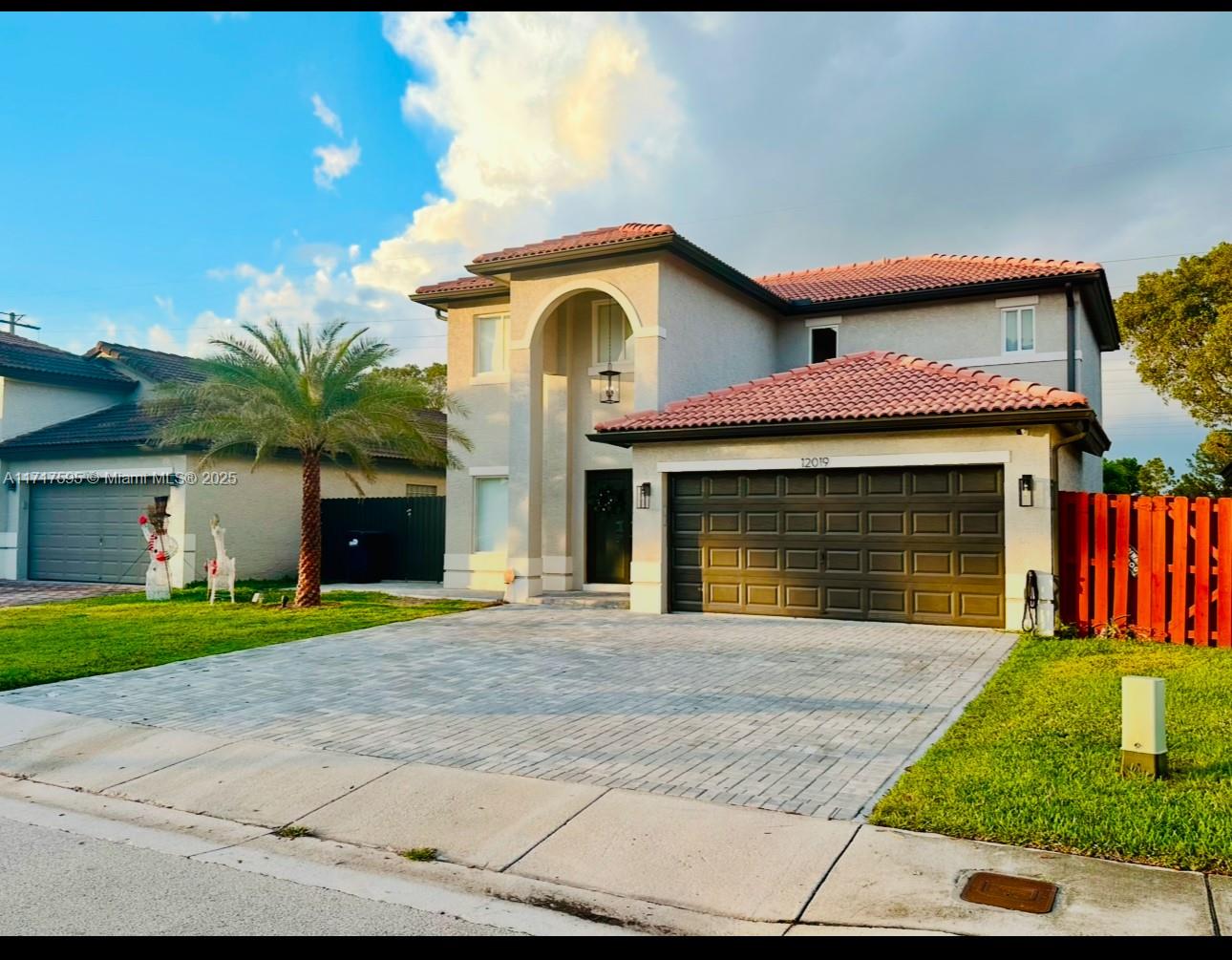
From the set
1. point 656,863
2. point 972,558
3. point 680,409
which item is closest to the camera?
point 656,863

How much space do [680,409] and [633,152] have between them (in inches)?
193

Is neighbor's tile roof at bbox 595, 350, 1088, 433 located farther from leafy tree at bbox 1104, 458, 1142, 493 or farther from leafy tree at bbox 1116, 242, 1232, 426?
leafy tree at bbox 1104, 458, 1142, 493

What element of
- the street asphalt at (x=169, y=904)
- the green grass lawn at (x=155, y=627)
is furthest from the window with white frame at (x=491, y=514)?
the street asphalt at (x=169, y=904)

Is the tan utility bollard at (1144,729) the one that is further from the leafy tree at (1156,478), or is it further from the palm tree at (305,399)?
the leafy tree at (1156,478)

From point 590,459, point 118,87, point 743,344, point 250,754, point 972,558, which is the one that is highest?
point 118,87

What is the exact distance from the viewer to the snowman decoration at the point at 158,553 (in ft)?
62.1

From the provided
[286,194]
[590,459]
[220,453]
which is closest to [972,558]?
[590,459]

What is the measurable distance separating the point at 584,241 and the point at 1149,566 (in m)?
10.9

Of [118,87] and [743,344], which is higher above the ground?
[118,87]

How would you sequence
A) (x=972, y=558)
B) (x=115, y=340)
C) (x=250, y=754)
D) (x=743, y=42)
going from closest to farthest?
1. (x=250, y=754)
2. (x=743, y=42)
3. (x=972, y=558)
4. (x=115, y=340)

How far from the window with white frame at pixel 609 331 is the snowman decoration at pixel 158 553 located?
9906 mm

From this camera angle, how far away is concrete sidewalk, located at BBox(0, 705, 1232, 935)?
14.0ft

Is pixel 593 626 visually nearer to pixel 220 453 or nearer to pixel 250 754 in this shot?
pixel 250 754

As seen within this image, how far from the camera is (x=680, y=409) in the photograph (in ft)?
53.2
